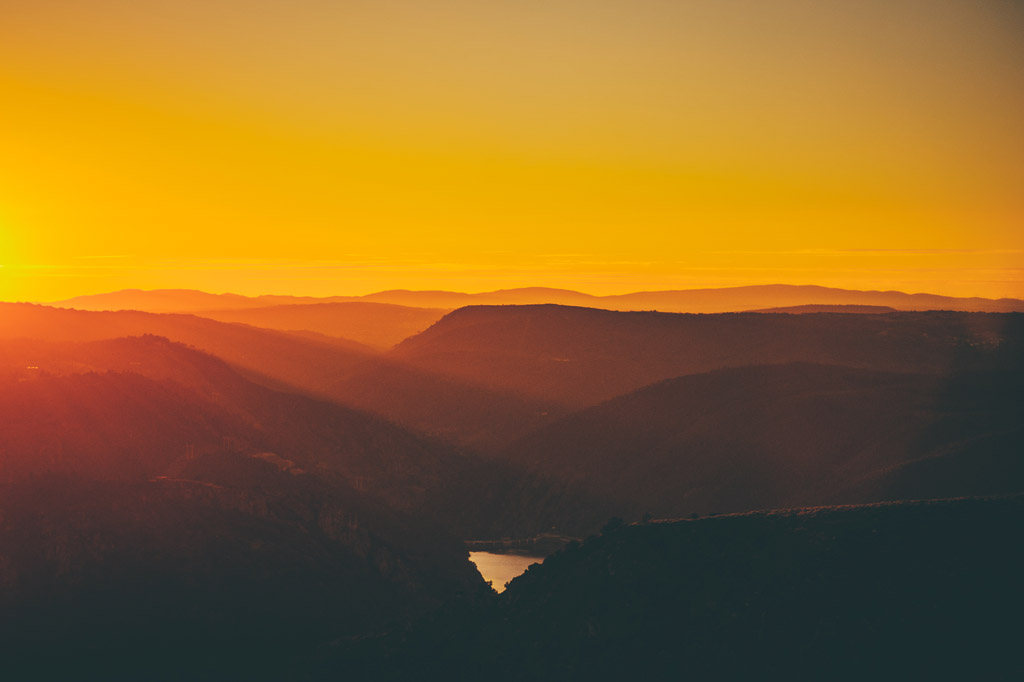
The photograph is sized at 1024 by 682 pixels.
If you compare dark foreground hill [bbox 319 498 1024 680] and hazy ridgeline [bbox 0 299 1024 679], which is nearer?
dark foreground hill [bbox 319 498 1024 680]

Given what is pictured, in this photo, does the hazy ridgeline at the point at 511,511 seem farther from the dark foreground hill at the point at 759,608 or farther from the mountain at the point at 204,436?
the mountain at the point at 204,436

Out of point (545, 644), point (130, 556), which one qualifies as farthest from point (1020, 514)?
point (130, 556)

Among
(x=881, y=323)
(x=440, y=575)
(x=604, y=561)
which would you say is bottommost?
(x=440, y=575)

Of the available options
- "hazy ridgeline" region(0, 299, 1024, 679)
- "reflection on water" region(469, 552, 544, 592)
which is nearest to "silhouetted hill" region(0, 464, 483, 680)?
"hazy ridgeline" region(0, 299, 1024, 679)

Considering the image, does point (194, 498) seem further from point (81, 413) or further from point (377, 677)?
point (377, 677)

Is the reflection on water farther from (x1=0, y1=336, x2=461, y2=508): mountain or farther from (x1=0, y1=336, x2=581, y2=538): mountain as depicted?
(x1=0, y1=336, x2=461, y2=508): mountain

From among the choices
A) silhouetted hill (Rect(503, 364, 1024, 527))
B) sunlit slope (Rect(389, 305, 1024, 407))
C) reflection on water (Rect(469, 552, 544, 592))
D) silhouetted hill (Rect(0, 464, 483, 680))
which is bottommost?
reflection on water (Rect(469, 552, 544, 592))
